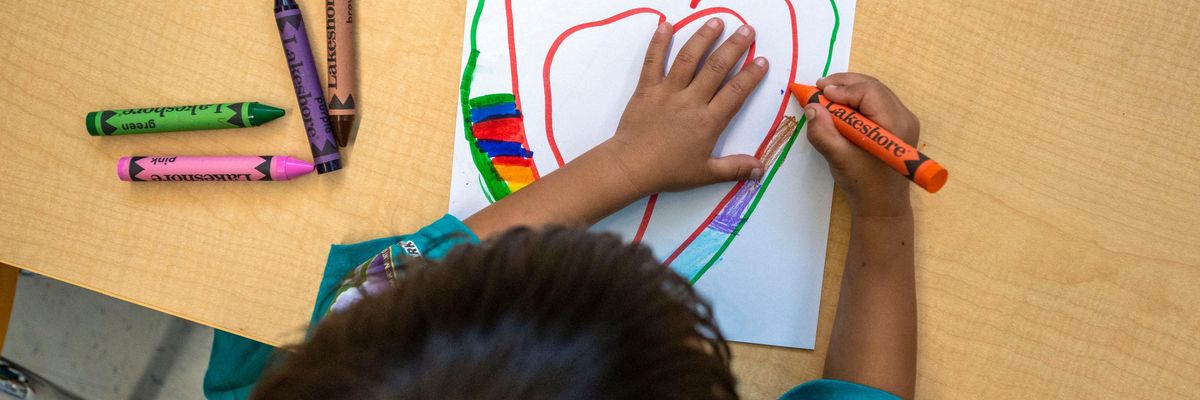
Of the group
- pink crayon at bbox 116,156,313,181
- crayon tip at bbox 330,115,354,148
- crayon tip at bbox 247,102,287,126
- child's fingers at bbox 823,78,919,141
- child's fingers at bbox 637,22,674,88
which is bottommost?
pink crayon at bbox 116,156,313,181

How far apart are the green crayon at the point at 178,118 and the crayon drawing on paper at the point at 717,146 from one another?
0.17 metres

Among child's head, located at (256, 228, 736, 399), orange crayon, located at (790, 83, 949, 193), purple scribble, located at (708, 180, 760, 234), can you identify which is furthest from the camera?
purple scribble, located at (708, 180, 760, 234)

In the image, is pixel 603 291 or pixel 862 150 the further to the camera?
pixel 862 150

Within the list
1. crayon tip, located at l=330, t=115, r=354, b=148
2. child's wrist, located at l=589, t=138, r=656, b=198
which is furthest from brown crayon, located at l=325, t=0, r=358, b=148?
child's wrist, located at l=589, t=138, r=656, b=198

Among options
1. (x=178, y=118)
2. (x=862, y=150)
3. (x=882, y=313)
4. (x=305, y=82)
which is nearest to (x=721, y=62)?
(x=862, y=150)

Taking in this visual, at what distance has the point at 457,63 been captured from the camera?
0.62 metres

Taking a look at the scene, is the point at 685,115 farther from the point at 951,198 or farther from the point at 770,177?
the point at 951,198

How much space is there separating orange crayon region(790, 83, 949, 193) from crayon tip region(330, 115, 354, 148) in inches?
14.0

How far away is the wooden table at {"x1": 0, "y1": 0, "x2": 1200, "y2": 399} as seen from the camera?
58cm

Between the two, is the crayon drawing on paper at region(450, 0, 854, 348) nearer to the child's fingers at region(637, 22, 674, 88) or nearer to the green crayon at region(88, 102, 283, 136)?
the child's fingers at region(637, 22, 674, 88)

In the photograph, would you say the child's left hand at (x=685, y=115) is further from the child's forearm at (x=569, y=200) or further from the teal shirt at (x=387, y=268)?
the teal shirt at (x=387, y=268)

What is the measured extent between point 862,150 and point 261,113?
47cm

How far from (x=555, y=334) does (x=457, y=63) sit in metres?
0.30

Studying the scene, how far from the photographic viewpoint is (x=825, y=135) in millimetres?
567
